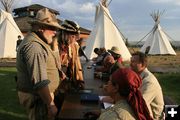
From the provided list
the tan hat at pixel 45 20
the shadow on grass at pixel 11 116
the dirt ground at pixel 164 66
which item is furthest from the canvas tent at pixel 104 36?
the tan hat at pixel 45 20

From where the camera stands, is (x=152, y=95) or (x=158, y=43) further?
(x=158, y=43)

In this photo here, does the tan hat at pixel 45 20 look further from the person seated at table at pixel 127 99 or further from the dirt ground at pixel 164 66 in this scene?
the dirt ground at pixel 164 66

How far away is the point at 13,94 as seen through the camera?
10594 millimetres

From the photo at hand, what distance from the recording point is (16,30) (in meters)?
27.4

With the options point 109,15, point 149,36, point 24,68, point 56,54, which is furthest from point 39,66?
point 149,36

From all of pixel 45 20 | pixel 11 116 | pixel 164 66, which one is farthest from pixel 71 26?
pixel 164 66

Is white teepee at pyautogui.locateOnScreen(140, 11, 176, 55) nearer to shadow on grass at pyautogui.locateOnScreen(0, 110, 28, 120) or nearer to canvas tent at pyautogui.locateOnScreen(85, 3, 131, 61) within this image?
canvas tent at pyautogui.locateOnScreen(85, 3, 131, 61)

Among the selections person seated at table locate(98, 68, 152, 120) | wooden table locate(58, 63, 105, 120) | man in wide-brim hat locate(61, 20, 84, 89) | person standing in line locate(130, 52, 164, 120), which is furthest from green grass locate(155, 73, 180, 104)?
person seated at table locate(98, 68, 152, 120)

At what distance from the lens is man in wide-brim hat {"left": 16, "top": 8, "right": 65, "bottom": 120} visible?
350 cm

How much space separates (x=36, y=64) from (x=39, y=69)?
51mm

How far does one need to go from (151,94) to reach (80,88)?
1.48m

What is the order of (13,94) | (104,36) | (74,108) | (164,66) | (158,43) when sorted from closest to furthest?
(74,108)
(13,94)
(164,66)
(104,36)
(158,43)

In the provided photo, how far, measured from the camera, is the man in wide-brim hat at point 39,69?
350 cm

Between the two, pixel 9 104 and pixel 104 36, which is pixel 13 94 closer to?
pixel 9 104
